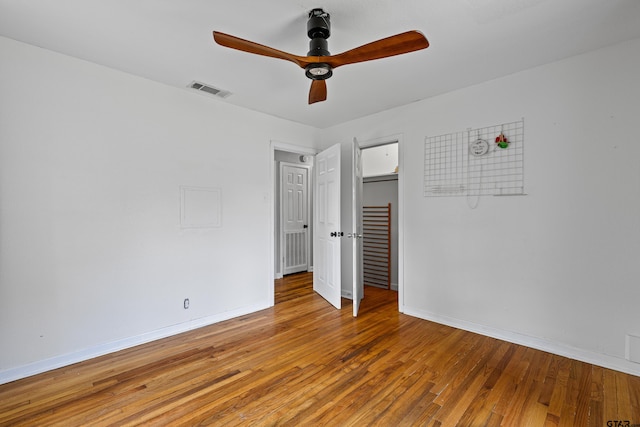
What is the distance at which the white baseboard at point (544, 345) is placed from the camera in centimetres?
228

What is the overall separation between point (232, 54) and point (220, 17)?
1.49 ft

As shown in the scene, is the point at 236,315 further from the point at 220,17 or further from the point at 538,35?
the point at 538,35

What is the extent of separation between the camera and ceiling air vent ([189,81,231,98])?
9.74ft

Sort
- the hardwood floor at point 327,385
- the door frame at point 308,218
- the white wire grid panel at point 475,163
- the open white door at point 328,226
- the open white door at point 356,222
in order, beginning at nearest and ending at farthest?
the hardwood floor at point 327,385
the white wire grid panel at point 475,163
the open white door at point 356,222
the open white door at point 328,226
the door frame at point 308,218

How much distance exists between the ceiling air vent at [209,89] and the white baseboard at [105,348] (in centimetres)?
244

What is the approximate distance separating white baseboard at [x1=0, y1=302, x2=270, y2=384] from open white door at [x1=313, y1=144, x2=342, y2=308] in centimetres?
117

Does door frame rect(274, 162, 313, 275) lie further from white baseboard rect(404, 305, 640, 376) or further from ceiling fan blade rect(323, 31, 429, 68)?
ceiling fan blade rect(323, 31, 429, 68)

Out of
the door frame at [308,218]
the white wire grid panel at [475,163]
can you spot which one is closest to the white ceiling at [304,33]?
the white wire grid panel at [475,163]

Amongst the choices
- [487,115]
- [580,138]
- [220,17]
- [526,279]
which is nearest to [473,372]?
[526,279]

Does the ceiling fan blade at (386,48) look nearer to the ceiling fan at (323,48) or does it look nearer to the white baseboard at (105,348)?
the ceiling fan at (323,48)

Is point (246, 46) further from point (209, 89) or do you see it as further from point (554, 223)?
point (554, 223)

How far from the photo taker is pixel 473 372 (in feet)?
7.53

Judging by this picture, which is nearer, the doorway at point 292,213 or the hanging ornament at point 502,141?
the hanging ornament at point 502,141

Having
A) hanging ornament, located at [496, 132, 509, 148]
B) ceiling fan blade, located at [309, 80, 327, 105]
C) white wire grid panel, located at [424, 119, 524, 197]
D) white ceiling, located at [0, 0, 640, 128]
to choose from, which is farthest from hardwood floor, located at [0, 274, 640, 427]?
white ceiling, located at [0, 0, 640, 128]
